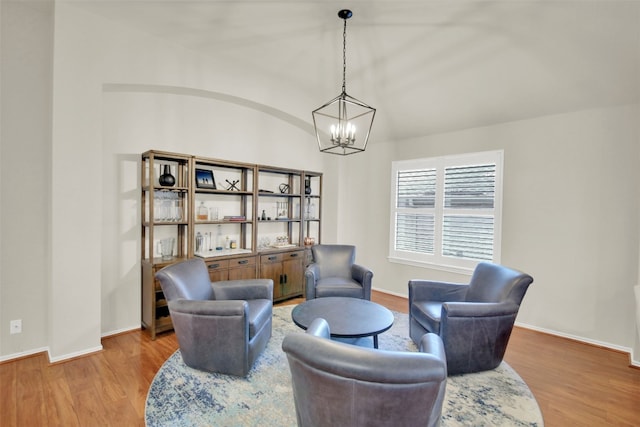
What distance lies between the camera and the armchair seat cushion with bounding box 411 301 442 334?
2.67 meters

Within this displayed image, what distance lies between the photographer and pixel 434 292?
3.21 m

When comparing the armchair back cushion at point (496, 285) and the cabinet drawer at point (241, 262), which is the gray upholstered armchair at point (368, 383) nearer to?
the armchair back cushion at point (496, 285)

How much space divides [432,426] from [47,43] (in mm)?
4418

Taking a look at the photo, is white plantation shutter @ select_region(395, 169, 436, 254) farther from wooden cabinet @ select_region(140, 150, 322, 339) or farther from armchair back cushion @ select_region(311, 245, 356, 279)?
wooden cabinet @ select_region(140, 150, 322, 339)

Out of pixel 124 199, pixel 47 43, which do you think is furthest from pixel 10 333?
pixel 47 43

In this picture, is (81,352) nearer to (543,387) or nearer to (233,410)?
(233,410)

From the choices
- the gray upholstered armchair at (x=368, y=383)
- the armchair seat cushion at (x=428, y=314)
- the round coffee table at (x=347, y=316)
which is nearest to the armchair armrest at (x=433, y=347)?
the gray upholstered armchair at (x=368, y=383)

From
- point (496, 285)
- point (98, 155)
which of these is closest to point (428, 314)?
point (496, 285)

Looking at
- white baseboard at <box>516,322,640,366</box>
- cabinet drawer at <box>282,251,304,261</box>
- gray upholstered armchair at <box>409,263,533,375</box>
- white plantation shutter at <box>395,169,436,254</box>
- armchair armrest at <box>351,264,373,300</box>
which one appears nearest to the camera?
gray upholstered armchair at <box>409,263,533,375</box>

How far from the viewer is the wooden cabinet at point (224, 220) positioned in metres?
3.44

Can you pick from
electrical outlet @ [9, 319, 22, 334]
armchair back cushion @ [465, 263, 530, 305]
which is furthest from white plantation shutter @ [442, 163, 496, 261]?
electrical outlet @ [9, 319, 22, 334]

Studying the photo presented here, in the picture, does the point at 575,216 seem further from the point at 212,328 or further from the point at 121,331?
the point at 121,331

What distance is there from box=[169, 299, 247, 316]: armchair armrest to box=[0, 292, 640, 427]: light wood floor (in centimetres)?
67

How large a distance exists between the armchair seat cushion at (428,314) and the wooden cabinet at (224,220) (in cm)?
212
